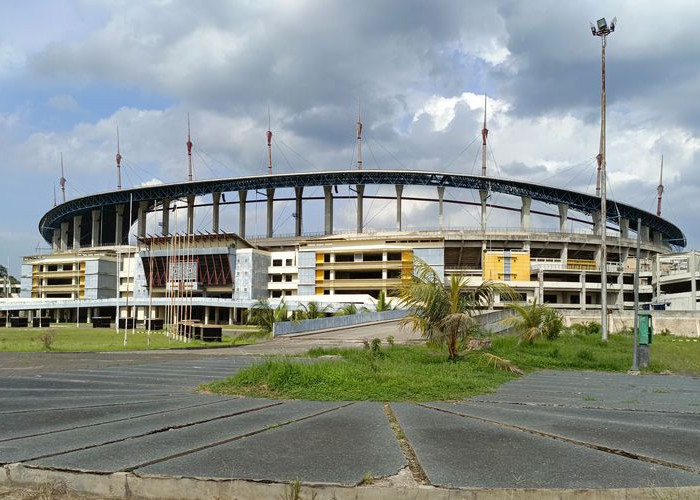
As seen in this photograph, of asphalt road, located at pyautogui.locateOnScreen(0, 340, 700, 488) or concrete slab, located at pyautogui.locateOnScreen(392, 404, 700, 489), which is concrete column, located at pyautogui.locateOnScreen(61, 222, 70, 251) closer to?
asphalt road, located at pyautogui.locateOnScreen(0, 340, 700, 488)

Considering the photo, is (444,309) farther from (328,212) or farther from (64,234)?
(64,234)

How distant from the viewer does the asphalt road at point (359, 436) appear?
6035 mm

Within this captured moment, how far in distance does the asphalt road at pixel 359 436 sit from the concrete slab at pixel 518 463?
0.02m

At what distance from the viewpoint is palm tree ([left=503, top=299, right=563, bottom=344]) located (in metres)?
25.3

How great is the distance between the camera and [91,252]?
101812mm

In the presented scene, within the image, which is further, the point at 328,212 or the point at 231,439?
the point at 328,212

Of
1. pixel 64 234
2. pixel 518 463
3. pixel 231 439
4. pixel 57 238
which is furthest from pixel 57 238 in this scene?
pixel 518 463

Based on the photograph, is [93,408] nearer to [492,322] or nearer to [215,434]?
[215,434]

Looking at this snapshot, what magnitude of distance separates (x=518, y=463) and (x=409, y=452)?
120 cm

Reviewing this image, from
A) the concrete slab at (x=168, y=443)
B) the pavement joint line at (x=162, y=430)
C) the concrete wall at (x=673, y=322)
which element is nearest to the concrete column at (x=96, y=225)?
the concrete wall at (x=673, y=322)

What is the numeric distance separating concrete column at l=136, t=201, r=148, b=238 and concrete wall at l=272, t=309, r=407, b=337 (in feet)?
214

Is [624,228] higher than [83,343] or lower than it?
higher

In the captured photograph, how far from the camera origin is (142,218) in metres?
105

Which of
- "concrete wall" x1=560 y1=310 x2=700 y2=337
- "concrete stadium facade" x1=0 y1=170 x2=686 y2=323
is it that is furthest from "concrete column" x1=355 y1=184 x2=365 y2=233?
"concrete wall" x1=560 y1=310 x2=700 y2=337
